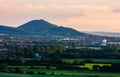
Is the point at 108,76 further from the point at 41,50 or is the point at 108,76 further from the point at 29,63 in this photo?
the point at 41,50

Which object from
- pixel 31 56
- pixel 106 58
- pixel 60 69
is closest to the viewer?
pixel 60 69

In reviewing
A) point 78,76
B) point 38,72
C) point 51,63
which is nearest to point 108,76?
point 78,76

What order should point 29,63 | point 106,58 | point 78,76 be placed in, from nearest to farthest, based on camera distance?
1. point 78,76
2. point 29,63
3. point 106,58

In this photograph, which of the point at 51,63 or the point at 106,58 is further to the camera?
the point at 106,58

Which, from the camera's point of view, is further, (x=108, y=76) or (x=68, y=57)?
(x=68, y=57)

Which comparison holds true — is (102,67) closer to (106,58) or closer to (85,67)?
(85,67)

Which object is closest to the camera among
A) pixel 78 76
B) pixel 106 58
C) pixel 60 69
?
pixel 78 76

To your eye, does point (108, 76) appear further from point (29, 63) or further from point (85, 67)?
point (29, 63)

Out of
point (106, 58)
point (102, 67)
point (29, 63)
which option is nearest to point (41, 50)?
point (106, 58)
